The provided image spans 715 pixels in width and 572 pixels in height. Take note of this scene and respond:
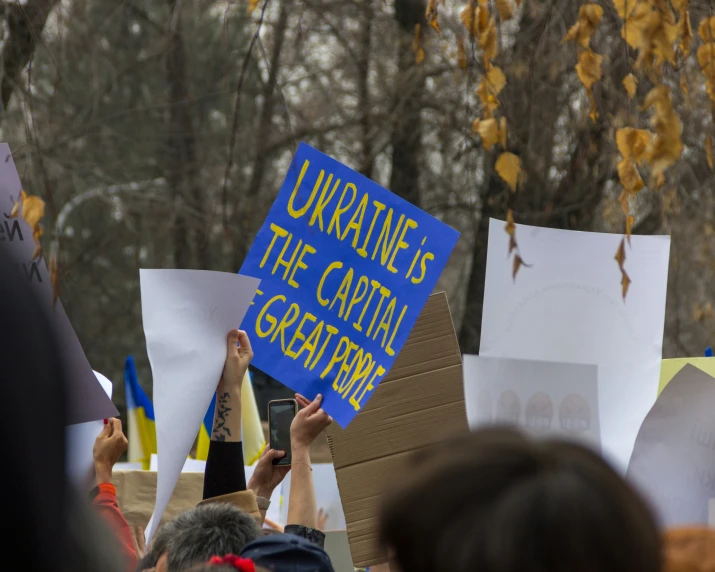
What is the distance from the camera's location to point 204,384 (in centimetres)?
252

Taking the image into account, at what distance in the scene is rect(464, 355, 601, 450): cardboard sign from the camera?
3100 mm

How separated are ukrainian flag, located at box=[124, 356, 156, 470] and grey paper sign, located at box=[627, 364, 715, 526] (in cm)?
282

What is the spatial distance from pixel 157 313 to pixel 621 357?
1.41 m

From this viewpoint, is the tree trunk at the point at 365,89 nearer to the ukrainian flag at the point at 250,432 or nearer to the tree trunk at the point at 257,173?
the tree trunk at the point at 257,173

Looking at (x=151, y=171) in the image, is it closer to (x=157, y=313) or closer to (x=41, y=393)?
(x=157, y=313)

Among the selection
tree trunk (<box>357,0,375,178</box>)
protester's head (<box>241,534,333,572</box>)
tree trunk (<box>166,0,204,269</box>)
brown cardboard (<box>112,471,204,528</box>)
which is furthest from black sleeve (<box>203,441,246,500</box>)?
tree trunk (<box>166,0,204,269</box>)

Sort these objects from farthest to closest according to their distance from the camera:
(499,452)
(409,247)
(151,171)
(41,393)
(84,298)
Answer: (84,298)
(151,171)
(409,247)
(499,452)
(41,393)

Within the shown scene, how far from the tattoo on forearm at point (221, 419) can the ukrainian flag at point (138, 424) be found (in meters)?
2.55

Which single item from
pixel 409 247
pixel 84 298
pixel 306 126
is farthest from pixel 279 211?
pixel 84 298

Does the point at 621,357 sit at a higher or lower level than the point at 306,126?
lower

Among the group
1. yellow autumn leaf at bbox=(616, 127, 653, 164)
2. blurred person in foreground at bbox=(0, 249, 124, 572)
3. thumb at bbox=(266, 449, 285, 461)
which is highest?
yellow autumn leaf at bbox=(616, 127, 653, 164)

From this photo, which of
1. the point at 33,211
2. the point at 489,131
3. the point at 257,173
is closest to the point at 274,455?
the point at 33,211

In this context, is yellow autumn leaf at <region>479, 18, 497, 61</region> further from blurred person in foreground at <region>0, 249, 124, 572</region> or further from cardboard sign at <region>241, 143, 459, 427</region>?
blurred person in foreground at <region>0, 249, 124, 572</region>

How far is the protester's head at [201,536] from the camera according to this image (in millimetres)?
2010
